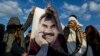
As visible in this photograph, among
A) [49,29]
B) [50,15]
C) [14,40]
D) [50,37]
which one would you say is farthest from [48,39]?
[14,40]

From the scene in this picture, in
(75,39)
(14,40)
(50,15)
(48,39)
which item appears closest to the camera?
(48,39)

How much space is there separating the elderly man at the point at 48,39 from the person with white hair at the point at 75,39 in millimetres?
1338

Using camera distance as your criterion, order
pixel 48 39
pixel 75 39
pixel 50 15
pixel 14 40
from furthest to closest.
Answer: pixel 75 39 < pixel 14 40 < pixel 50 15 < pixel 48 39

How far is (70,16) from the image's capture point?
8.25m

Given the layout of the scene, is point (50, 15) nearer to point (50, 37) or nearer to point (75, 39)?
point (50, 37)

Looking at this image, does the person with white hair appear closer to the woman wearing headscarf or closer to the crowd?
the crowd

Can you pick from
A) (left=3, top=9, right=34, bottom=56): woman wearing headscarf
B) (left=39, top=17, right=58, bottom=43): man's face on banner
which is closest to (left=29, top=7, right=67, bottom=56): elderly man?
(left=39, top=17, right=58, bottom=43): man's face on banner

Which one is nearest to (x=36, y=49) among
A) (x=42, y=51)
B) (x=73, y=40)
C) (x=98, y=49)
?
(x=42, y=51)

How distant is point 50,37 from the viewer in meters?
5.97

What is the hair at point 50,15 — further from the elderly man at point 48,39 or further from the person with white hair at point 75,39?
the person with white hair at point 75,39

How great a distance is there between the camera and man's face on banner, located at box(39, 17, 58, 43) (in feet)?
19.5

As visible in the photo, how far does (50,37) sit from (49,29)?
18 cm

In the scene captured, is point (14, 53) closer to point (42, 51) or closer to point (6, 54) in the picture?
point (6, 54)

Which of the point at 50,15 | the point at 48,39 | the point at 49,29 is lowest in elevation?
the point at 48,39
